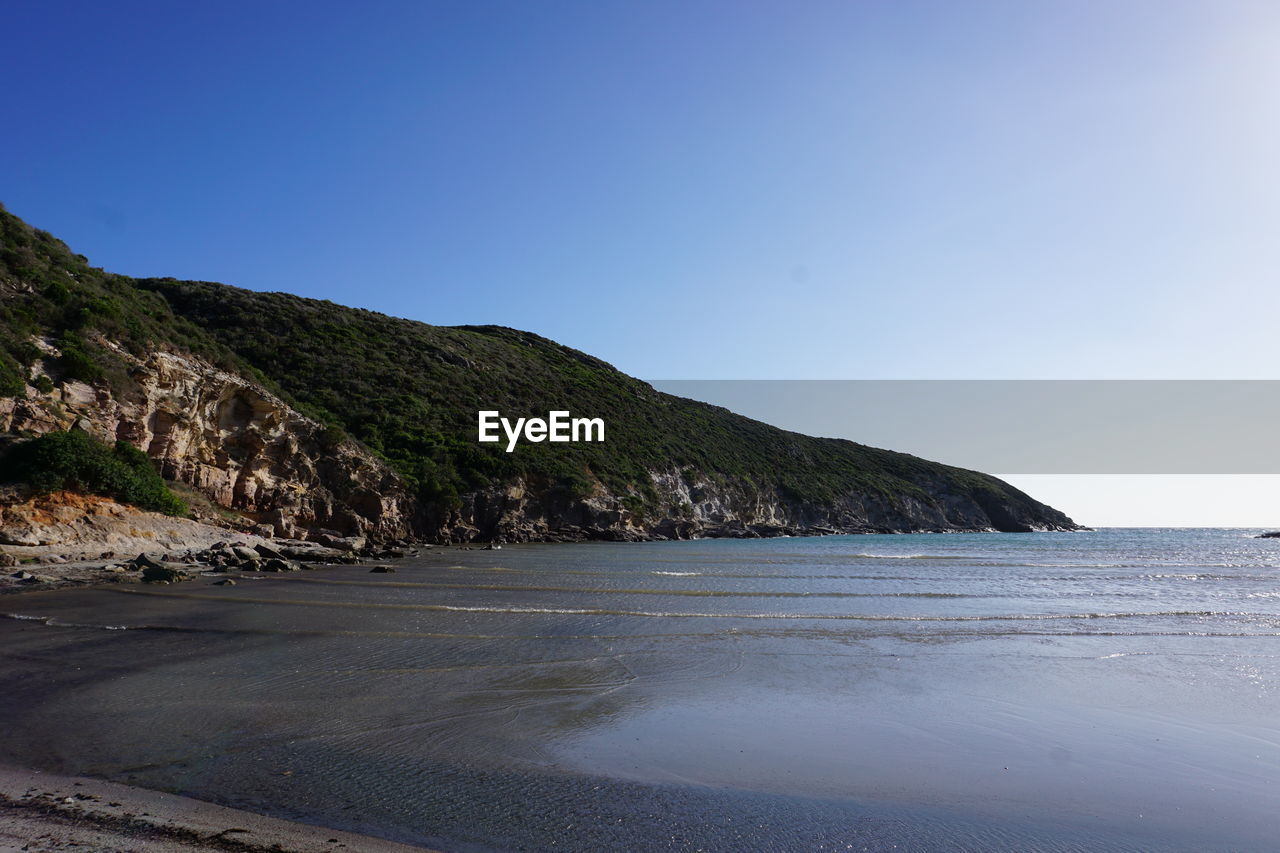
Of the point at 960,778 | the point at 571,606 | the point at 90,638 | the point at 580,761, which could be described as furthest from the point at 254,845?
the point at 571,606

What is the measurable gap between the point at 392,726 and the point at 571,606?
897cm

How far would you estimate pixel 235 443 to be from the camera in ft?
98.9

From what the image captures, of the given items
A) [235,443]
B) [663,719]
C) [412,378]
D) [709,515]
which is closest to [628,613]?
[663,719]

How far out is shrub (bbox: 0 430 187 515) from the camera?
17969 millimetres

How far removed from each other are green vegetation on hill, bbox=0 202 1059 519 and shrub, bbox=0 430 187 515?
2.64 metres

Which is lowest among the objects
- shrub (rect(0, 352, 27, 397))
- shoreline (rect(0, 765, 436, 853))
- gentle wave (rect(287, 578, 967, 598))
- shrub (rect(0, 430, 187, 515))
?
gentle wave (rect(287, 578, 967, 598))

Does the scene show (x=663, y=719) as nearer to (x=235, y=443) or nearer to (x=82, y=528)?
(x=82, y=528)

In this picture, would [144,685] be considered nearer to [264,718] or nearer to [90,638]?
[264,718]

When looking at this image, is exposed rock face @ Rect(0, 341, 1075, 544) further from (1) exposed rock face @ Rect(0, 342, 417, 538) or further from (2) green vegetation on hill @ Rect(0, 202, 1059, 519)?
(2) green vegetation on hill @ Rect(0, 202, 1059, 519)

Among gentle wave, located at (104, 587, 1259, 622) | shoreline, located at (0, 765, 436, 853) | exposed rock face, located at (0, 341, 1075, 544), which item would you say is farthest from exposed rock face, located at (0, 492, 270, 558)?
shoreline, located at (0, 765, 436, 853)

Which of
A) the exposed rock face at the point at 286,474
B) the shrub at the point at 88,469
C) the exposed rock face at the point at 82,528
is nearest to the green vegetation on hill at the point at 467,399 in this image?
the exposed rock face at the point at 286,474

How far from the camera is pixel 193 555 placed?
67.5 feet

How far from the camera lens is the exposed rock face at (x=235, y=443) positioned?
2286cm

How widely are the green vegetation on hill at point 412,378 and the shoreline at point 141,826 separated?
2128 cm
